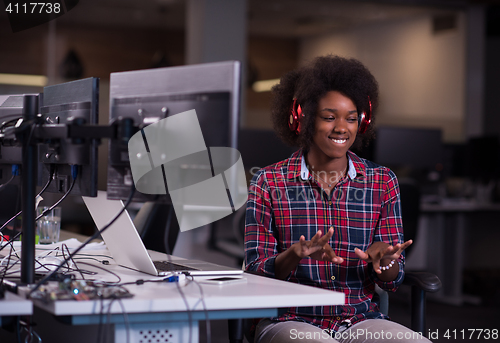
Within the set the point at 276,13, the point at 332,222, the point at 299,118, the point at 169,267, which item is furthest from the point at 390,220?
the point at 276,13

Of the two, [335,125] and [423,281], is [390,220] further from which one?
[335,125]

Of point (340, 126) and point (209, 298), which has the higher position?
point (340, 126)

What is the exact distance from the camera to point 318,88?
1.74 m

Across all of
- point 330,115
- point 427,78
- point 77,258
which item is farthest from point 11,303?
point 427,78

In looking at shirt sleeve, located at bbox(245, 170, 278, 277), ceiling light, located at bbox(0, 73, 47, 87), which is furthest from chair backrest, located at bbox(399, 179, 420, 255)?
ceiling light, located at bbox(0, 73, 47, 87)

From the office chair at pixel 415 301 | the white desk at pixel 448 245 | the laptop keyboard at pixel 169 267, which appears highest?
the laptop keyboard at pixel 169 267

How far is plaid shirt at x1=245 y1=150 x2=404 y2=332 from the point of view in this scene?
65.5 inches

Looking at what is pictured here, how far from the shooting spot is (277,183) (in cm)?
174

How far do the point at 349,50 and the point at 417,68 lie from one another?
0.85 meters

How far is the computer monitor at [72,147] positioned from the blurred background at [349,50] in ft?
11.5

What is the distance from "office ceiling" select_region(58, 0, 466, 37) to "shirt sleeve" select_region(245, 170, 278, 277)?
4774 mm

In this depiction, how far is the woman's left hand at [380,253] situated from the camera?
144 centimetres

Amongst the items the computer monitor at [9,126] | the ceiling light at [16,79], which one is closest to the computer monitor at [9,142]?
the computer monitor at [9,126]

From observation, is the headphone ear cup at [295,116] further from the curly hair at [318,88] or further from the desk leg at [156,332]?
the desk leg at [156,332]
